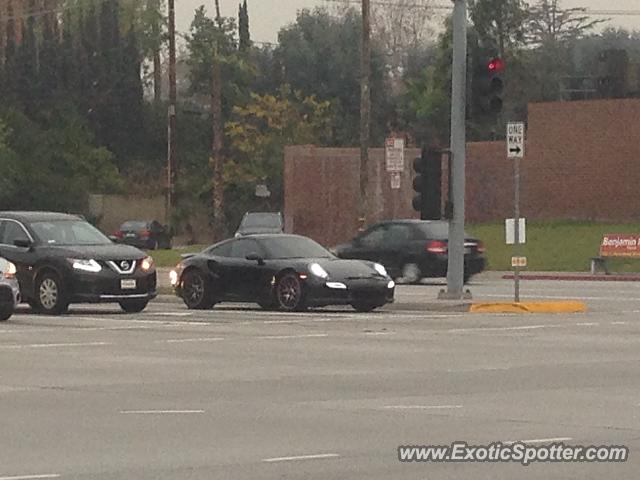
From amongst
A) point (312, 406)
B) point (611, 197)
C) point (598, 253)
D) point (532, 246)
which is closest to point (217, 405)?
point (312, 406)

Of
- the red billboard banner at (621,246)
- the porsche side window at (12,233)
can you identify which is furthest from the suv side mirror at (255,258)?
the red billboard banner at (621,246)

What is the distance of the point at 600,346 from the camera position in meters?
22.4

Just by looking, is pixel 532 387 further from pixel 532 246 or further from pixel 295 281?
pixel 532 246

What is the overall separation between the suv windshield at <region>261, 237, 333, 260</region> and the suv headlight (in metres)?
3.07

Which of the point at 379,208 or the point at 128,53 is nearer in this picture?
the point at 379,208

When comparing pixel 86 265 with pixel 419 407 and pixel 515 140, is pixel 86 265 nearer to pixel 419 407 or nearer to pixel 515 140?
pixel 515 140

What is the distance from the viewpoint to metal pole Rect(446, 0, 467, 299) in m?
32.4

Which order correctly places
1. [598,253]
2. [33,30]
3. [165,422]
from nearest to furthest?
1. [165,422]
2. [598,253]
3. [33,30]

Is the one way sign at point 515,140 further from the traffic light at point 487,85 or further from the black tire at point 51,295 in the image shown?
the black tire at point 51,295

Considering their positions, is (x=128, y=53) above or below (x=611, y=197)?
above

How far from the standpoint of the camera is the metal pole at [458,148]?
32406mm

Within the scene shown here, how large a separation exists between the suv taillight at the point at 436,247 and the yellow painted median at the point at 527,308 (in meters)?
10.5

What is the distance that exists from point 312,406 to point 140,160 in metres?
79.2

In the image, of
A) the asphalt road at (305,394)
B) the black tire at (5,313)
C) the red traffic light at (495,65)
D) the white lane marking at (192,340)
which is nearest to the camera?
the asphalt road at (305,394)
